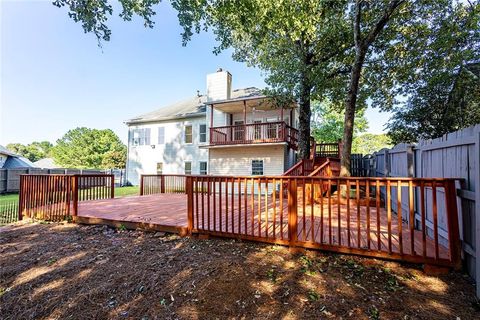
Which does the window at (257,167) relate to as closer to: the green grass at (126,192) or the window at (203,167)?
the window at (203,167)

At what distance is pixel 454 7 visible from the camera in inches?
353

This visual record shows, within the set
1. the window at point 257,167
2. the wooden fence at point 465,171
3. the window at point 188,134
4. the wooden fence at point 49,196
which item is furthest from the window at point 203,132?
the wooden fence at point 465,171

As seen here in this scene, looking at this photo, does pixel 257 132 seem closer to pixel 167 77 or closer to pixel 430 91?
pixel 430 91

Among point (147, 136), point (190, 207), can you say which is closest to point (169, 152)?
point (147, 136)

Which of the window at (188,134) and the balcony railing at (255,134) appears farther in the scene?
the window at (188,134)

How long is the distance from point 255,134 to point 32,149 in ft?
277

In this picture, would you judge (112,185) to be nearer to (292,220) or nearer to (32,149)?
(292,220)

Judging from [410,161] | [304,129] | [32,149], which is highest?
[32,149]

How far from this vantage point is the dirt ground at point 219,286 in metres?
2.26

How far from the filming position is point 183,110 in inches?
711

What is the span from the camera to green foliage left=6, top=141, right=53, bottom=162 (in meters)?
65.1

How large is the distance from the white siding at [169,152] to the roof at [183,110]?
47cm

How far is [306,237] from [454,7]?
11.9 metres

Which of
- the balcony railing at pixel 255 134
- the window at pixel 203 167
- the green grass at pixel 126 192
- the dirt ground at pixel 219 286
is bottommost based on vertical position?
the green grass at pixel 126 192
